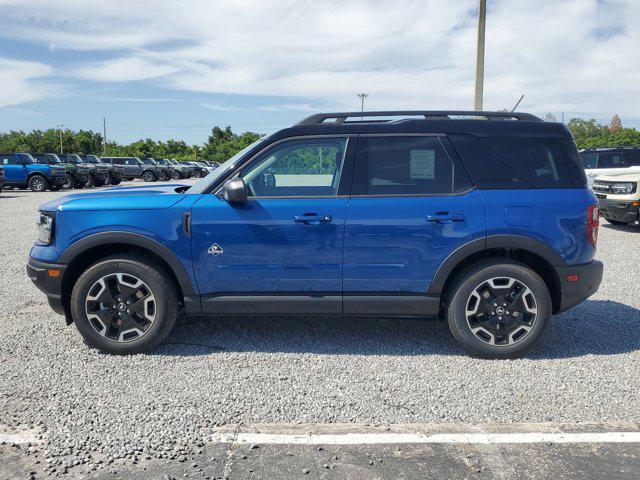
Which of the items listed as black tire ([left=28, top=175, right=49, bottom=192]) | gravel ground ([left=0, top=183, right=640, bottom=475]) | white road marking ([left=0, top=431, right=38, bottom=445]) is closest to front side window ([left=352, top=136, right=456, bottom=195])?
gravel ground ([left=0, top=183, right=640, bottom=475])

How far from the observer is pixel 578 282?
14.0 ft

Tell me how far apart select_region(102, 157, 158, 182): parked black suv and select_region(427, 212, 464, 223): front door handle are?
33147 mm

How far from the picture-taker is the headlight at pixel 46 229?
14.2 ft

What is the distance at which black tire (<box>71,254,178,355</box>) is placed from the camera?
4227 mm

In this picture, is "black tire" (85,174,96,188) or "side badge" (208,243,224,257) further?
"black tire" (85,174,96,188)

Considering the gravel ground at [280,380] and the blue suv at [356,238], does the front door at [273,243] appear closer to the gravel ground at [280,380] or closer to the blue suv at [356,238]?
the blue suv at [356,238]

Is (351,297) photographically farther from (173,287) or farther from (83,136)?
(83,136)

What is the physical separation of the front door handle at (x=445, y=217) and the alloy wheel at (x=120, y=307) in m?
2.25

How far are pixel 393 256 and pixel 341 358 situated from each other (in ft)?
2.99

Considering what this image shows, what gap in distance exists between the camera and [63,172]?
24344mm

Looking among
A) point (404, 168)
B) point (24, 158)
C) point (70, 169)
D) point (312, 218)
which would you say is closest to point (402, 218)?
point (404, 168)

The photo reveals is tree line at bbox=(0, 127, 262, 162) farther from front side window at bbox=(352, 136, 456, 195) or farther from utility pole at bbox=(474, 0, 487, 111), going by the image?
front side window at bbox=(352, 136, 456, 195)

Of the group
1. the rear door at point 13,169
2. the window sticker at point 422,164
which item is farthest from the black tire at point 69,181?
the window sticker at point 422,164

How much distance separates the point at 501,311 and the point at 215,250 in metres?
2.28
